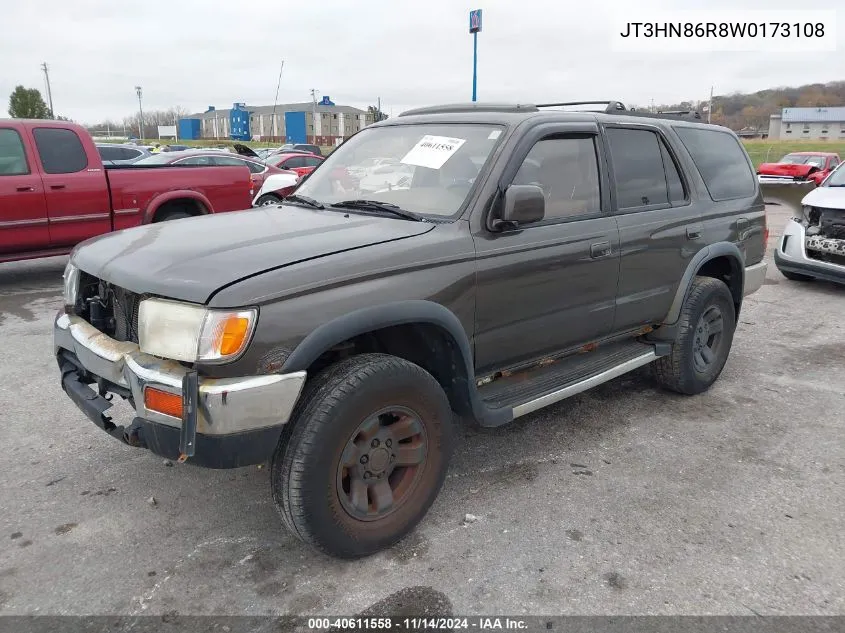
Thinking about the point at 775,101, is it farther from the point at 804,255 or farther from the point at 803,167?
the point at 804,255

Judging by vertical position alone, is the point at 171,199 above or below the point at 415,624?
above

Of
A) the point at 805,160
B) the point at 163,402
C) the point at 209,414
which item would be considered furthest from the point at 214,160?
the point at 805,160

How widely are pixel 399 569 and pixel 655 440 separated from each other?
6.48ft

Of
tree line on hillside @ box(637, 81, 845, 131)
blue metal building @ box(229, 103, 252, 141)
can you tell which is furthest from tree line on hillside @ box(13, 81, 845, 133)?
blue metal building @ box(229, 103, 252, 141)

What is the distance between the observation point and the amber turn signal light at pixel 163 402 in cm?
241

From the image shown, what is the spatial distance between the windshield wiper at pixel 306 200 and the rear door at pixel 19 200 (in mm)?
5036

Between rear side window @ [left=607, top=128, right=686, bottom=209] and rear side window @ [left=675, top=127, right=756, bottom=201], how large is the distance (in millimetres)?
333

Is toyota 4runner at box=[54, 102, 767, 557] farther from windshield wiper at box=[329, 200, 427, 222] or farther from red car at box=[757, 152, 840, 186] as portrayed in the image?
red car at box=[757, 152, 840, 186]

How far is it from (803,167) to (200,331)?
23549 mm

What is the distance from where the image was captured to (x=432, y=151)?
3525mm

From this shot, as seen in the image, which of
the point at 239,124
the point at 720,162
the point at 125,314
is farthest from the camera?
the point at 239,124

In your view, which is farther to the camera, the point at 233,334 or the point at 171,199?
the point at 171,199

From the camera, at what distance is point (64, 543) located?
9.58 feet

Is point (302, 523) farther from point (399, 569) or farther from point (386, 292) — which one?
point (386, 292)
